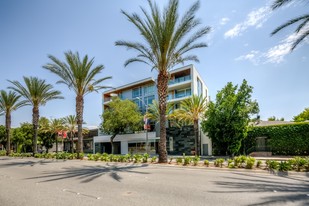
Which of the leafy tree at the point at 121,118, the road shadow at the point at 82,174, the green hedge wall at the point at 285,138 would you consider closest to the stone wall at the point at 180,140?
the leafy tree at the point at 121,118

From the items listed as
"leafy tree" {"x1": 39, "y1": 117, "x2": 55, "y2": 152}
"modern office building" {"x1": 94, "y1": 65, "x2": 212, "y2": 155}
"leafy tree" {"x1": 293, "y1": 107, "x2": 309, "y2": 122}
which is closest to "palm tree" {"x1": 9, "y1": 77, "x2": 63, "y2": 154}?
"modern office building" {"x1": 94, "y1": 65, "x2": 212, "y2": 155}

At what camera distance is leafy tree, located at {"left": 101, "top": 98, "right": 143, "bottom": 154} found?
4459 centimetres

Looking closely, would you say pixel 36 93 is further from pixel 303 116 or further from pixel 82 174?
pixel 303 116

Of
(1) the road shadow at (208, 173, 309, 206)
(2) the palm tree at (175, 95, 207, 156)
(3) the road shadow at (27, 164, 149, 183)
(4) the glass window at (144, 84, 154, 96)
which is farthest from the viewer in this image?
(4) the glass window at (144, 84, 154, 96)

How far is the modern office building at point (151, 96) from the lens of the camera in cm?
4116

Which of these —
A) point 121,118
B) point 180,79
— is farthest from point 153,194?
point 121,118

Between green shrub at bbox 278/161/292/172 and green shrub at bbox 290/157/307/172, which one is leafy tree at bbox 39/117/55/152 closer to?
green shrub at bbox 278/161/292/172

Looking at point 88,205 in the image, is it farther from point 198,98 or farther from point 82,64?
point 198,98

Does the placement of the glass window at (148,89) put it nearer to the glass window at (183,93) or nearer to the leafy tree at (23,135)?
the glass window at (183,93)

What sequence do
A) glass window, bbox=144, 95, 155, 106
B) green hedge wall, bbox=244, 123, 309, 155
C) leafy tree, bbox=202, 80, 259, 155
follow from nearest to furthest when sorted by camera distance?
leafy tree, bbox=202, 80, 259, 155, green hedge wall, bbox=244, 123, 309, 155, glass window, bbox=144, 95, 155, 106

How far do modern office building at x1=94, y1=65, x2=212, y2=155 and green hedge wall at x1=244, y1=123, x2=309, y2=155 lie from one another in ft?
24.2

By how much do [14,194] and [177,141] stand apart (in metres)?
34.0

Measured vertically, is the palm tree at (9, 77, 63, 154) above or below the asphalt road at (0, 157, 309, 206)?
above

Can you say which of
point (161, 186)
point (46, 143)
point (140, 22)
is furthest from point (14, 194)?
point (46, 143)
